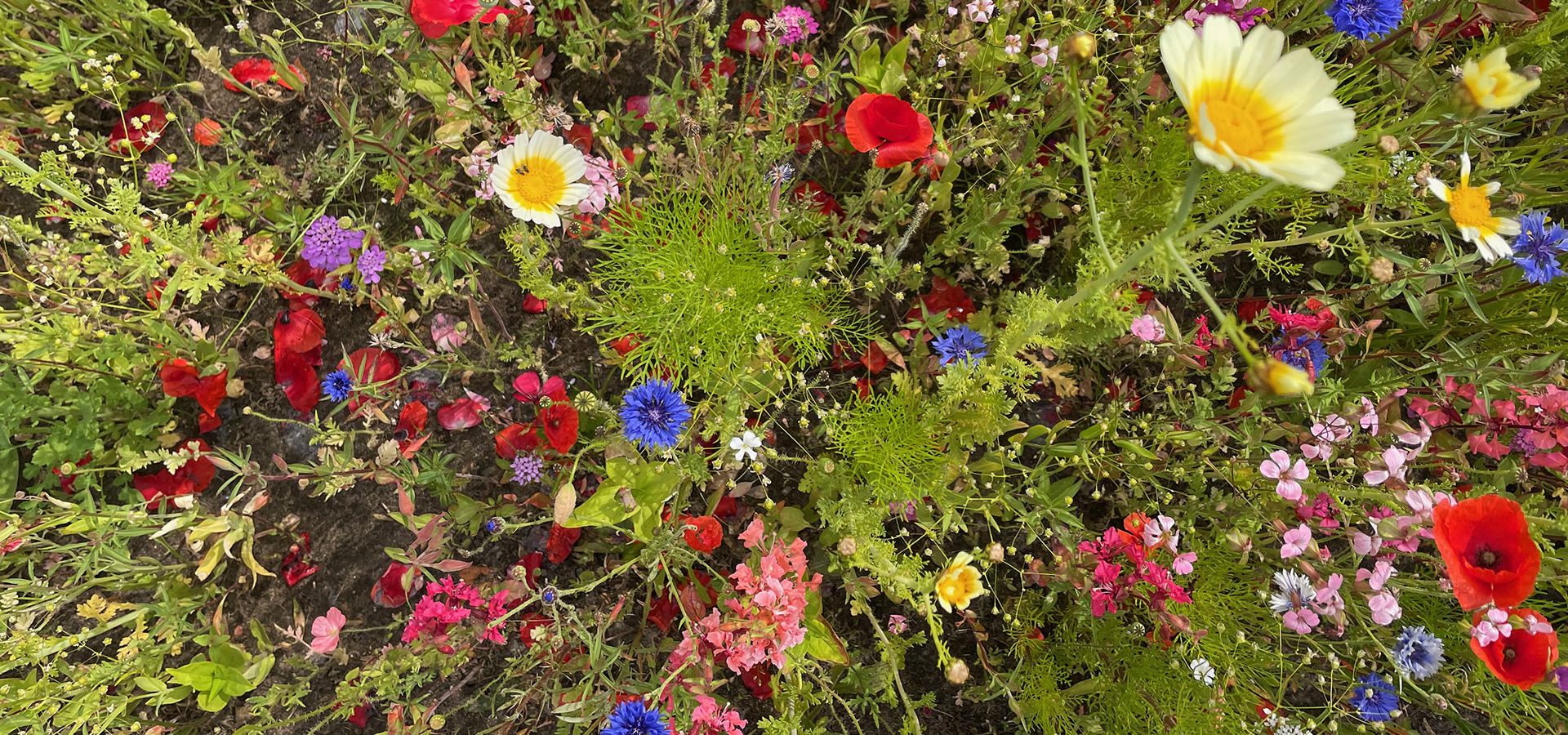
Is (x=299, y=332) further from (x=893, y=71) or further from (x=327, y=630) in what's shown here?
(x=893, y=71)

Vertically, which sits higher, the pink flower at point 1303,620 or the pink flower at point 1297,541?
the pink flower at point 1297,541

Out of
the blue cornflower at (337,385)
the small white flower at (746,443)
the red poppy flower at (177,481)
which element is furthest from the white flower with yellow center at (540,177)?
the red poppy flower at (177,481)

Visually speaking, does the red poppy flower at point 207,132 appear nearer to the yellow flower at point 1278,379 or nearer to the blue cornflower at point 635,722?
the blue cornflower at point 635,722

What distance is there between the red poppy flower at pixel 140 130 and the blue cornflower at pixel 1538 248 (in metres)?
3.52

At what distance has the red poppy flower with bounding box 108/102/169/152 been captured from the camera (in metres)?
2.17

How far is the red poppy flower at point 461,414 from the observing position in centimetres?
197

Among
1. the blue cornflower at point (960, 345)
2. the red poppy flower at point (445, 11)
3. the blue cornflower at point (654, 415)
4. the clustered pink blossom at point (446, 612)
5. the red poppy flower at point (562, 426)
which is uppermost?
the red poppy flower at point (445, 11)

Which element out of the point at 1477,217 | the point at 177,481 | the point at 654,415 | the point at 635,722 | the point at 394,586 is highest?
the point at 1477,217

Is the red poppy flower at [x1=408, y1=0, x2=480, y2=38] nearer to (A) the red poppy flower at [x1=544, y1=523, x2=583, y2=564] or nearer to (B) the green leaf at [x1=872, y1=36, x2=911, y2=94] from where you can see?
(B) the green leaf at [x1=872, y1=36, x2=911, y2=94]

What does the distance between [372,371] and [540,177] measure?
857 millimetres

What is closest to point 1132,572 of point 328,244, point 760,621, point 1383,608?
point 1383,608

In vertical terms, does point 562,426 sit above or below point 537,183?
below

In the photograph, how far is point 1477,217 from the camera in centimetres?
133

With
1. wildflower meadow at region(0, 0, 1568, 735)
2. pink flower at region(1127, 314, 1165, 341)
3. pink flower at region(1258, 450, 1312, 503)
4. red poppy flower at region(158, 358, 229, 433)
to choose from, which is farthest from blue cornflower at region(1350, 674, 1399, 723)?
red poppy flower at region(158, 358, 229, 433)
